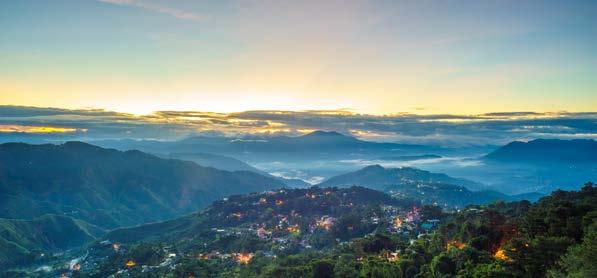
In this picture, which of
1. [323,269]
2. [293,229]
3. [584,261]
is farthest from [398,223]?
[584,261]

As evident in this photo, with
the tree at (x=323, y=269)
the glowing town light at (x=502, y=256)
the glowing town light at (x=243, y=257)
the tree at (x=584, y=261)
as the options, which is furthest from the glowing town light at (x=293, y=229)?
the tree at (x=584, y=261)

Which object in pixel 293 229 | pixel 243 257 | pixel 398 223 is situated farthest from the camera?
pixel 293 229

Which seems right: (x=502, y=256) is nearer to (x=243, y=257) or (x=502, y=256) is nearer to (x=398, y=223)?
(x=243, y=257)

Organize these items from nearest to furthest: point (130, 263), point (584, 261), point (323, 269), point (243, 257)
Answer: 1. point (584, 261)
2. point (323, 269)
3. point (243, 257)
4. point (130, 263)

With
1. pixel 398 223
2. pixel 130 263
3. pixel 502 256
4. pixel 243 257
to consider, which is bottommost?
pixel 130 263

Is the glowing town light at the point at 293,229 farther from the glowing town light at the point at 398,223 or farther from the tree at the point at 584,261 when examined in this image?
the tree at the point at 584,261

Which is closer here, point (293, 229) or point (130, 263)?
point (130, 263)

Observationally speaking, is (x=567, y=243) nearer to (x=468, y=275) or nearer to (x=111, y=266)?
(x=468, y=275)

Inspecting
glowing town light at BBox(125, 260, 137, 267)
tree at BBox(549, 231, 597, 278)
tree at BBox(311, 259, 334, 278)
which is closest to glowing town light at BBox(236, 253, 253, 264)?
glowing town light at BBox(125, 260, 137, 267)

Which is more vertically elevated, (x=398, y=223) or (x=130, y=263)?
(x=398, y=223)

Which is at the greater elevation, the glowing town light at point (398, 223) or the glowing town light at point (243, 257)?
the glowing town light at point (398, 223)

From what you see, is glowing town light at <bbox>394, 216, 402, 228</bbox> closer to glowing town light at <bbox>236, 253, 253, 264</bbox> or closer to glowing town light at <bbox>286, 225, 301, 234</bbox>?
glowing town light at <bbox>286, 225, 301, 234</bbox>

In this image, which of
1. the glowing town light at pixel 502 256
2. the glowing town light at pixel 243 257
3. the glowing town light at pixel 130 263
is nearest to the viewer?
the glowing town light at pixel 502 256
